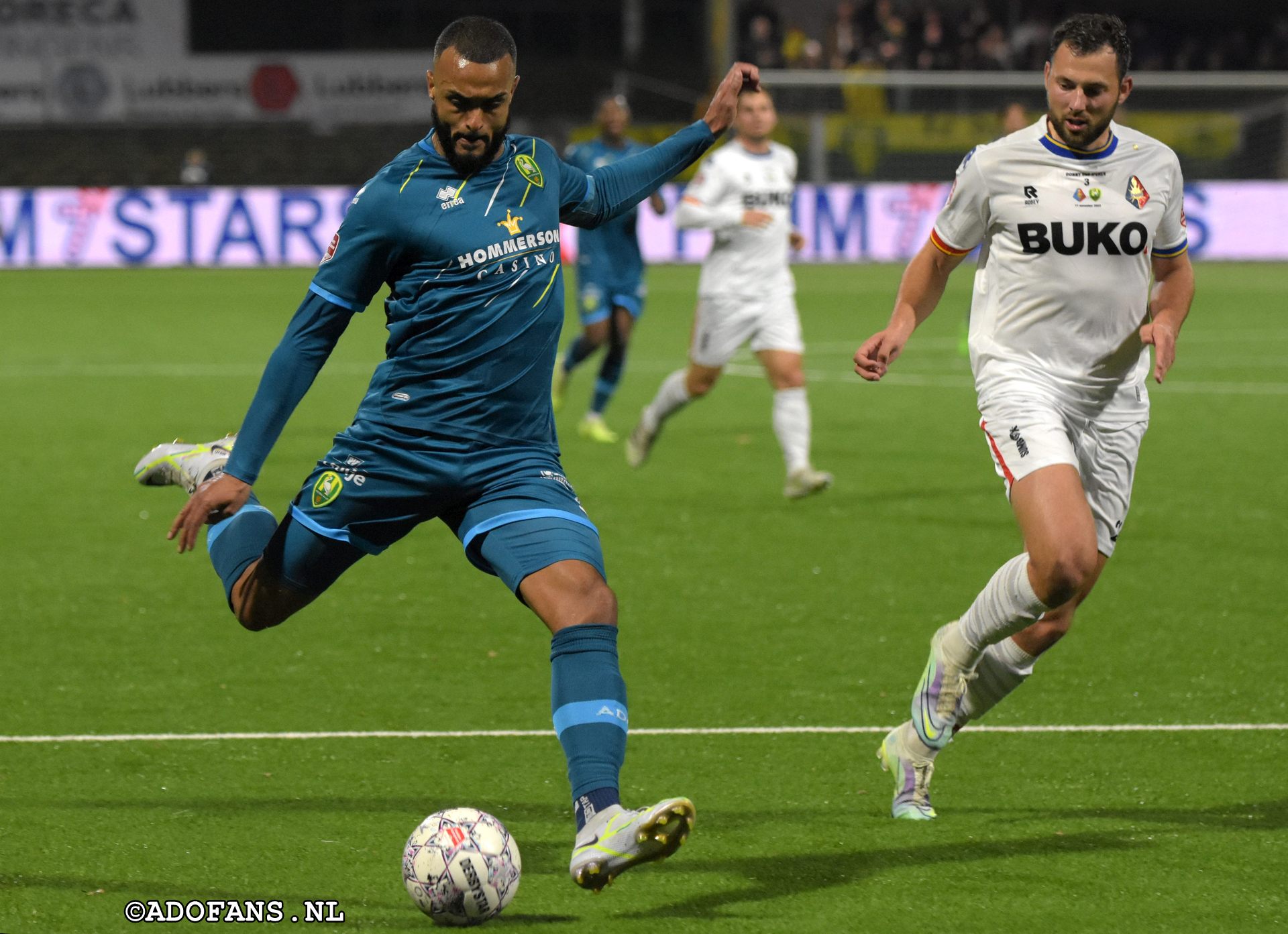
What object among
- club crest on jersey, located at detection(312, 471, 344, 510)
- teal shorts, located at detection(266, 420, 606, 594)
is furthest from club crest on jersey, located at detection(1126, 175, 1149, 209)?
club crest on jersey, located at detection(312, 471, 344, 510)

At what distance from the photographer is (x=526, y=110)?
3572 cm

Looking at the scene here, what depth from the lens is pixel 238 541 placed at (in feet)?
16.8

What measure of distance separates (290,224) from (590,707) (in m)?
24.6

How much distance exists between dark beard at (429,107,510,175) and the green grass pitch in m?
1.72

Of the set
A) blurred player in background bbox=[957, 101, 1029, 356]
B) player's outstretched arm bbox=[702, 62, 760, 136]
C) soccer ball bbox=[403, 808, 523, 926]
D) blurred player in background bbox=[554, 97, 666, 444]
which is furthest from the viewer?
blurred player in background bbox=[554, 97, 666, 444]

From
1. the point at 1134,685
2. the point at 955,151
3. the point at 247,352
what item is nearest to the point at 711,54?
the point at 955,151

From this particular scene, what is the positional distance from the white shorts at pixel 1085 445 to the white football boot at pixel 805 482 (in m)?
5.01

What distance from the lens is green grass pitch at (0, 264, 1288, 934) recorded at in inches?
178

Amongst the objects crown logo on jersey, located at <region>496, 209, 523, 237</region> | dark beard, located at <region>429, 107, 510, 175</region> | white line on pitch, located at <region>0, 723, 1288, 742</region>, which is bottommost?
white line on pitch, located at <region>0, 723, 1288, 742</region>

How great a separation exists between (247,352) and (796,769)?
45.3 ft

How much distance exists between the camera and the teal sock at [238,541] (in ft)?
16.6

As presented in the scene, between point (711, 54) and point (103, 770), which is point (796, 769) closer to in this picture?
point (103, 770)

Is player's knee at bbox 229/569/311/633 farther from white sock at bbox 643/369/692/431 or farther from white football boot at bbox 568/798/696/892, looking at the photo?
white sock at bbox 643/369/692/431

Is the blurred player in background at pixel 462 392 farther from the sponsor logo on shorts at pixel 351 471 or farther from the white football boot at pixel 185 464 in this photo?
the white football boot at pixel 185 464
